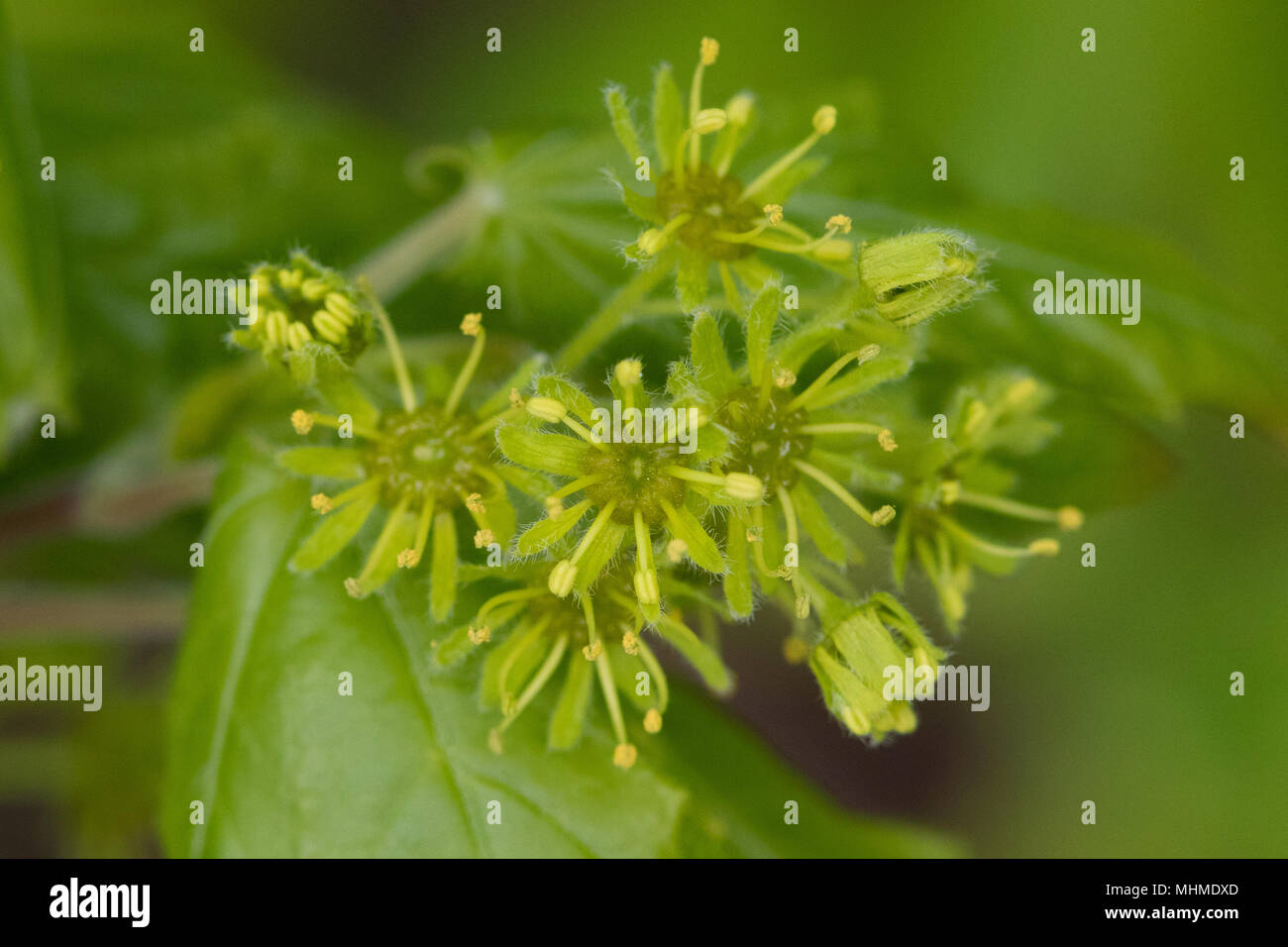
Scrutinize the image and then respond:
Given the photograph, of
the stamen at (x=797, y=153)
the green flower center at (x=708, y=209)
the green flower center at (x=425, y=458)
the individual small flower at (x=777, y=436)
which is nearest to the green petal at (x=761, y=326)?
the individual small flower at (x=777, y=436)

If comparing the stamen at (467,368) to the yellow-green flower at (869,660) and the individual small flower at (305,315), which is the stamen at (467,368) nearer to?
the individual small flower at (305,315)

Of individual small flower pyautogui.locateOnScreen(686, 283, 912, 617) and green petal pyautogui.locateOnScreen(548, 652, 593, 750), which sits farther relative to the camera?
green petal pyautogui.locateOnScreen(548, 652, 593, 750)

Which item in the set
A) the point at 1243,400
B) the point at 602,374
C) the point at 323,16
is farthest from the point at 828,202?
the point at 323,16

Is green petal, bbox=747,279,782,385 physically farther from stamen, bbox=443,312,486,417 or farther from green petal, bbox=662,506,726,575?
stamen, bbox=443,312,486,417

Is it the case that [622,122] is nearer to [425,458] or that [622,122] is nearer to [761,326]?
[761,326]

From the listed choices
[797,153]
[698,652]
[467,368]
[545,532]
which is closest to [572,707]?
[698,652]

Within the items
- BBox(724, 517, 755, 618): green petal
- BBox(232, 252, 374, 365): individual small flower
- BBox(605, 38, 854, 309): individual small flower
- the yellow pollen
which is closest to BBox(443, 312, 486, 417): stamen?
BBox(232, 252, 374, 365): individual small flower
